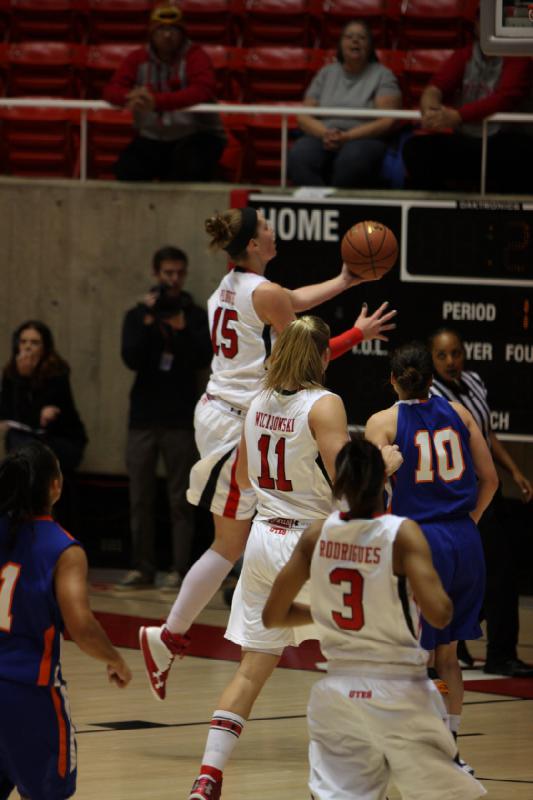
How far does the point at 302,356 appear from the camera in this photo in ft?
18.0

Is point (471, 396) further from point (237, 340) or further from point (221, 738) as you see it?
point (221, 738)

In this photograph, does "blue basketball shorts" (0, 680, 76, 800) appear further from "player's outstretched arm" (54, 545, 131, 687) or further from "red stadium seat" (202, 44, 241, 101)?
"red stadium seat" (202, 44, 241, 101)

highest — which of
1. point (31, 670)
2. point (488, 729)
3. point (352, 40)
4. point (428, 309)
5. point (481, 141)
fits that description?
point (352, 40)

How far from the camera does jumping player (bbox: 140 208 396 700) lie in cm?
651

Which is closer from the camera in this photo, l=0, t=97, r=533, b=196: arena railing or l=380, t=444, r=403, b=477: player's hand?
l=380, t=444, r=403, b=477: player's hand

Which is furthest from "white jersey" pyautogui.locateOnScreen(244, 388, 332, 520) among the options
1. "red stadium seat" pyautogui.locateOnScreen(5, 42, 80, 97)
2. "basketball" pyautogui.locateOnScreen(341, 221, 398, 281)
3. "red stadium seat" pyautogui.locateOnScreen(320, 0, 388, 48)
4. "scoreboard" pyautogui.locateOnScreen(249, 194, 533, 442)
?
"red stadium seat" pyautogui.locateOnScreen(5, 42, 80, 97)

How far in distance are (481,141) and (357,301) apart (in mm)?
1310

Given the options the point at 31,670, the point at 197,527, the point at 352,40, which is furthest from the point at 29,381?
the point at 31,670

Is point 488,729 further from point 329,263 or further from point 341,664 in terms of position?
point 329,263

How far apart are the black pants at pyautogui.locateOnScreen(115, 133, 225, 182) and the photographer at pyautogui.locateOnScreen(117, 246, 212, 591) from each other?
76 centimetres

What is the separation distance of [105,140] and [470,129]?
3329mm

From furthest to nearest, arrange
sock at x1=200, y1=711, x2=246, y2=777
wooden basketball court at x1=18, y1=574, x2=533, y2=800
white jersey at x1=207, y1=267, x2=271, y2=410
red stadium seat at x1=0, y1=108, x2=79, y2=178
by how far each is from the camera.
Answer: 1. red stadium seat at x1=0, y1=108, x2=79, y2=178
2. white jersey at x1=207, y1=267, x2=271, y2=410
3. wooden basketball court at x1=18, y1=574, x2=533, y2=800
4. sock at x1=200, y1=711, x2=246, y2=777

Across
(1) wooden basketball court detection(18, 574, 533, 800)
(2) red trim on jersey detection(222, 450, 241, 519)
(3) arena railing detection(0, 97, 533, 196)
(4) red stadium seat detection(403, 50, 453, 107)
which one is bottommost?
(1) wooden basketball court detection(18, 574, 533, 800)

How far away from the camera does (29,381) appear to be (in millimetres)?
10531
